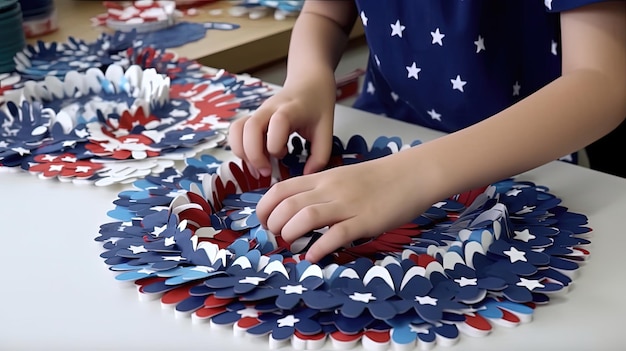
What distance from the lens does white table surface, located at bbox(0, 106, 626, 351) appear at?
466 millimetres

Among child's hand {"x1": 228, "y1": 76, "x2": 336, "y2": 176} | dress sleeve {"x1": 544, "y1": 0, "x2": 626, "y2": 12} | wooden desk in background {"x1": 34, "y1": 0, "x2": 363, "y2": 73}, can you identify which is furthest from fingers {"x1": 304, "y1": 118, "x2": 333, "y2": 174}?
wooden desk in background {"x1": 34, "y1": 0, "x2": 363, "y2": 73}

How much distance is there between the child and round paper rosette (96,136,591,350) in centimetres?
2

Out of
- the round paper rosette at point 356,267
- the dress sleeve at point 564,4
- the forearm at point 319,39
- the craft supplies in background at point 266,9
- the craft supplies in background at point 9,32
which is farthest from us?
the craft supplies in background at point 266,9

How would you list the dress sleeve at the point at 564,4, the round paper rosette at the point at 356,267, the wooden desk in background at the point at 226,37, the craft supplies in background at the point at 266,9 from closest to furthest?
the round paper rosette at the point at 356,267 < the dress sleeve at the point at 564,4 < the wooden desk in background at the point at 226,37 < the craft supplies in background at the point at 266,9

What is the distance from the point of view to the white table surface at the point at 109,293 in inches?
18.3

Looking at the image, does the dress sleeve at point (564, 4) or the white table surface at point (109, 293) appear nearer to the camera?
the white table surface at point (109, 293)

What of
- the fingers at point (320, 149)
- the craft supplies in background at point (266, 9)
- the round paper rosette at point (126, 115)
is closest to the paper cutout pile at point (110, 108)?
the round paper rosette at point (126, 115)

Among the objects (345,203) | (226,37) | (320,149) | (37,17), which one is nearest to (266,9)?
(226,37)

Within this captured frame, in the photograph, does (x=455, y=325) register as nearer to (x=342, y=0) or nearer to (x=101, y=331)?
(x=101, y=331)

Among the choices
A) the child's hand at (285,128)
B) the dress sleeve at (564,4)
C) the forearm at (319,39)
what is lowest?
the child's hand at (285,128)

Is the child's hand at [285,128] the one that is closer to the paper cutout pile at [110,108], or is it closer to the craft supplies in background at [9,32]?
the paper cutout pile at [110,108]

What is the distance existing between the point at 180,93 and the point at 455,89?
286 millimetres

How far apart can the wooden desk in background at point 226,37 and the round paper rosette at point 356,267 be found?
43 cm

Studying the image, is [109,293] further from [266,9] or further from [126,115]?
[266,9]
